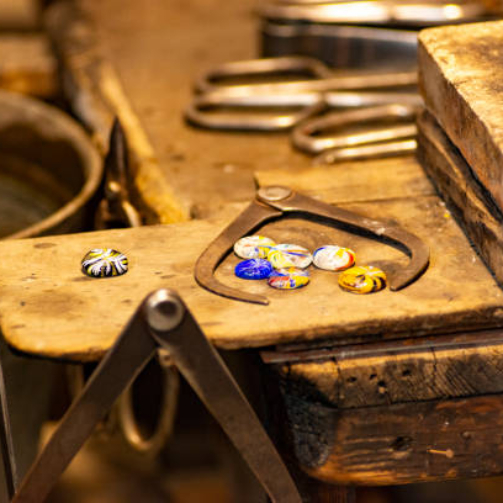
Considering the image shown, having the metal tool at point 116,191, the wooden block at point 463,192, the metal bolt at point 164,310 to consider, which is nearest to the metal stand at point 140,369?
the metal bolt at point 164,310

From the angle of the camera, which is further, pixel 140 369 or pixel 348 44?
pixel 348 44

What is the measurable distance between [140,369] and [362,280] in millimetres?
203

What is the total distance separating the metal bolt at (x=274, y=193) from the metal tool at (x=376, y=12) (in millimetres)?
787

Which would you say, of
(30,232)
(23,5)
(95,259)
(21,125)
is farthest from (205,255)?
(23,5)

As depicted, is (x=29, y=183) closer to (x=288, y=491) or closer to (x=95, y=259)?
(x=95, y=259)

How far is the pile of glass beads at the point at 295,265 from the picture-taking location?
0.82 metres

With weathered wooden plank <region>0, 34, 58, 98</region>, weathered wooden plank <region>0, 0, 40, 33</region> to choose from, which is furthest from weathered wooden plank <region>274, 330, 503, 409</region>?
weathered wooden plank <region>0, 0, 40, 33</region>

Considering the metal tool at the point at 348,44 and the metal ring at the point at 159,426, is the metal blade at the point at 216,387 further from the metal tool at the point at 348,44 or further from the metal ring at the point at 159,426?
A: the metal tool at the point at 348,44

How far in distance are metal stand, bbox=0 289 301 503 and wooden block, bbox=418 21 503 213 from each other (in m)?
0.28

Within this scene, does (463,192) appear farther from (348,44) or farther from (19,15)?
(19,15)

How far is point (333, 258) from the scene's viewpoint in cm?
85

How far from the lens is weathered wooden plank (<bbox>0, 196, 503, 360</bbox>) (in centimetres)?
77

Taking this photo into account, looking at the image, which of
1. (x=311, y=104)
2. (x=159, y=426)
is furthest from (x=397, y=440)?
(x=159, y=426)

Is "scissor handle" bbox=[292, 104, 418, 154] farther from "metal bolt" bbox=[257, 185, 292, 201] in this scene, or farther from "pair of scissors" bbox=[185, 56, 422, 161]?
"metal bolt" bbox=[257, 185, 292, 201]
